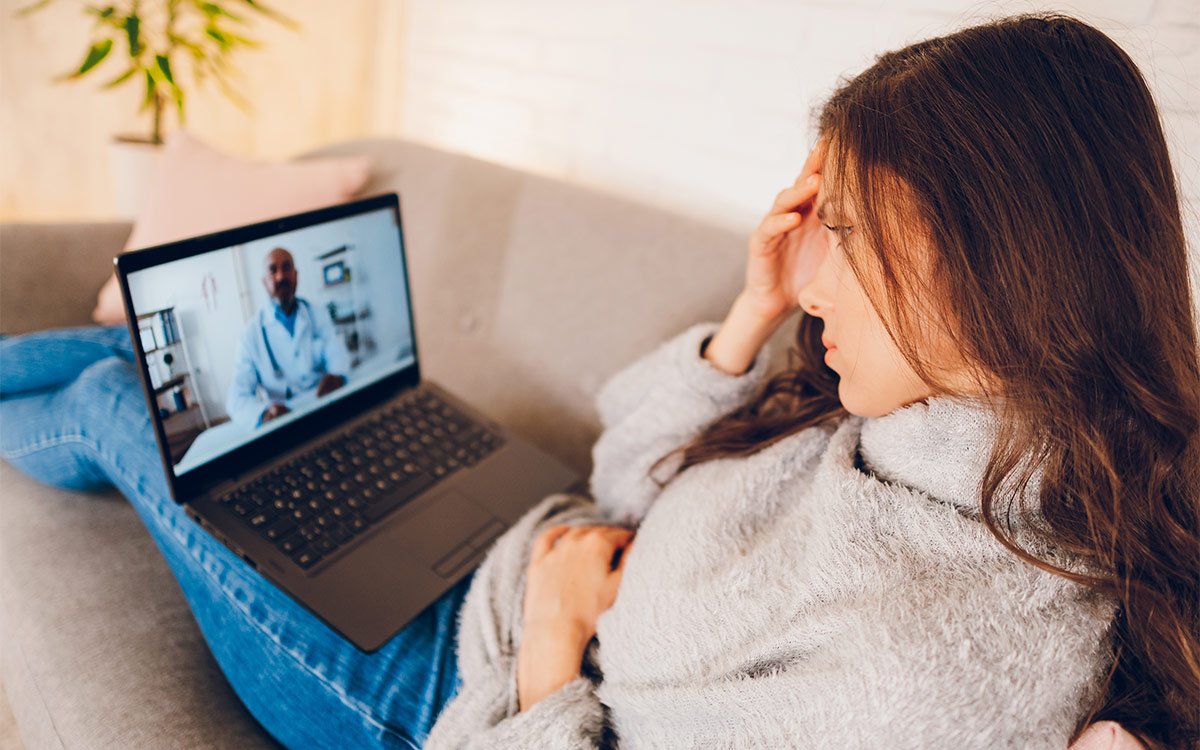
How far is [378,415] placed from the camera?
0.92 meters

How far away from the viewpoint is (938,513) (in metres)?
0.55

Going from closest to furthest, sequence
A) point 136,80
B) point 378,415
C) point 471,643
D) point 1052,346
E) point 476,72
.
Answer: point 1052,346, point 471,643, point 378,415, point 476,72, point 136,80

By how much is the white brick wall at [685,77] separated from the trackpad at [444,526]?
63cm

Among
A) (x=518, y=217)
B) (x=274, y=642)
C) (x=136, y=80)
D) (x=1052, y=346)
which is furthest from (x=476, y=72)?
(x=1052, y=346)

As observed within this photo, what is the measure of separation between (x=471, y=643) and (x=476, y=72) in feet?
4.44

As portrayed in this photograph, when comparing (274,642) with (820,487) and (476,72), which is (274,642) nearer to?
(820,487)

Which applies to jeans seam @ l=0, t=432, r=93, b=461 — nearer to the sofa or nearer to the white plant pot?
the sofa

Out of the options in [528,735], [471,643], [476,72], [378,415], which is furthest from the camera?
[476,72]

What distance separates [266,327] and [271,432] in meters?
0.13

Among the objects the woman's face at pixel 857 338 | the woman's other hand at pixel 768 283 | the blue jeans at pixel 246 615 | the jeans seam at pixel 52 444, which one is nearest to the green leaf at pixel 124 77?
the blue jeans at pixel 246 615

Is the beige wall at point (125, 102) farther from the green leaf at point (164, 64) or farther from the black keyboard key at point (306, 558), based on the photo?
the black keyboard key at point (306, 558)

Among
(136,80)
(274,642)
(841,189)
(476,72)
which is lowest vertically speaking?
(274,642)

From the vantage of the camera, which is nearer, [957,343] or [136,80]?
[957,343]

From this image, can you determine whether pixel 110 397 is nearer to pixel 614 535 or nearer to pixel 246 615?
pixel 246 615
